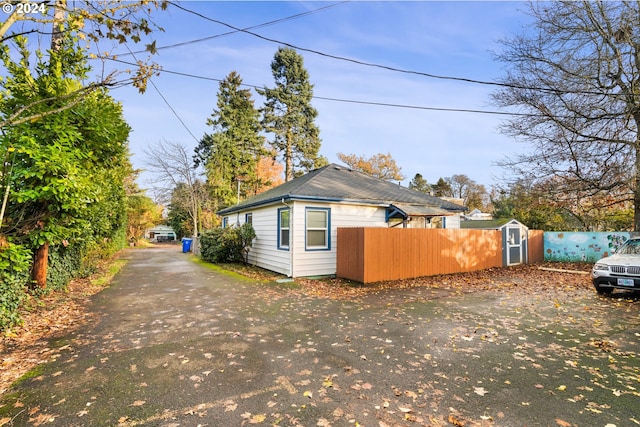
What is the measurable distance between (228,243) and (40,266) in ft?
25.2

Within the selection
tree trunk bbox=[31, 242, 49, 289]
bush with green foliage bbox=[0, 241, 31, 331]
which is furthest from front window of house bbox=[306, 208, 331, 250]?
bush with green foliage bbox=[0, 241, 31, 331]

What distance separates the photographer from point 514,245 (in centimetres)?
1420

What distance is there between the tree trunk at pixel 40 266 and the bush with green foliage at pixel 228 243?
703 cm

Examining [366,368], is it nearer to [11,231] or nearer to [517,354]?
[517,354]

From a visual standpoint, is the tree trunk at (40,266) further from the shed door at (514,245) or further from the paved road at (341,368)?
the shed door at (514,245)

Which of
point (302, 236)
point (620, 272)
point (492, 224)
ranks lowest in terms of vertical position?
point (620, 272)

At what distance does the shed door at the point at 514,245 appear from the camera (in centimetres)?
1391

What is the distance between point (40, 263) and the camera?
648 centimetres

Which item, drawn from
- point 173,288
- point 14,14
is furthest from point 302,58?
point 14,14

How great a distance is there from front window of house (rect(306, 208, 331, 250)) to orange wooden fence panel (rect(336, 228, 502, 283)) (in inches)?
23.9

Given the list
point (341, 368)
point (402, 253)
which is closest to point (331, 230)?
point (402, 253)

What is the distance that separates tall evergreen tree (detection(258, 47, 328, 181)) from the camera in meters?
31.9

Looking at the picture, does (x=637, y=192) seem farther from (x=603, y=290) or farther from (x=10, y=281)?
(x=10, y=281)

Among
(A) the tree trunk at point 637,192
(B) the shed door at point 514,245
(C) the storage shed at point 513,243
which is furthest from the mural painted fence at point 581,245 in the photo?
(B) the shed door at point 514,245
